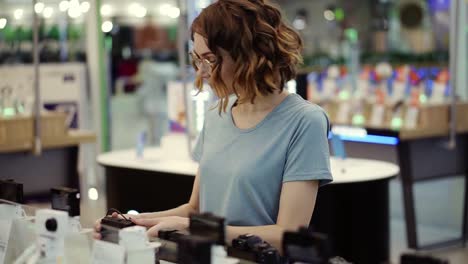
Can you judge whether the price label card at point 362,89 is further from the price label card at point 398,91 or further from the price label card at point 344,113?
the price label card at point 398,91

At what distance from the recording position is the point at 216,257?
6.20ft

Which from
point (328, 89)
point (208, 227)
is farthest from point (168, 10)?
point (208, 227)

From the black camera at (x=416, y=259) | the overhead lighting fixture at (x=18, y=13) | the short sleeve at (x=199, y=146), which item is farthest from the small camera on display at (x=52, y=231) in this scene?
the overhead lighting fixture at (x=18, y=13)

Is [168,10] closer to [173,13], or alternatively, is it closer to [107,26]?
[173,13]

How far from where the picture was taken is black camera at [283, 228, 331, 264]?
5.38 ft

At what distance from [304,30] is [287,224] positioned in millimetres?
10237

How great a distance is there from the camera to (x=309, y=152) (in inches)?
95.0

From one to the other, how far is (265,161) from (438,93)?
5.68 metres

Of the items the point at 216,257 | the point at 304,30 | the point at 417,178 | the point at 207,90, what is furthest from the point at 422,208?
the point at 216,257

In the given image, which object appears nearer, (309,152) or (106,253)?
(106,253)

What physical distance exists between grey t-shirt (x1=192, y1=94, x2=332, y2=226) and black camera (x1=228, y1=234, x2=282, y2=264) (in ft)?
1.15

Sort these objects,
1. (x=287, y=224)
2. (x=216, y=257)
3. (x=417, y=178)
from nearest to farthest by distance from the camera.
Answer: (x=216, y=257) → (x=287, y=224) → (x=417, y=178)

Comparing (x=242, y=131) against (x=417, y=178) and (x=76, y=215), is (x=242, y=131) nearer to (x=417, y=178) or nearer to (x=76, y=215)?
(x=76, y=215)

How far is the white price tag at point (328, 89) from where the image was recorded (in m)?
9.34
